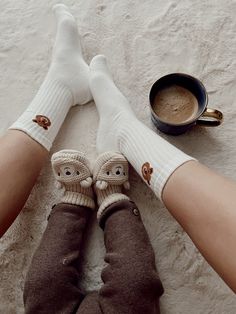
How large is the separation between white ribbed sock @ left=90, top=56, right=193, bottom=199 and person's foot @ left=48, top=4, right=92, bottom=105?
0.03 metres

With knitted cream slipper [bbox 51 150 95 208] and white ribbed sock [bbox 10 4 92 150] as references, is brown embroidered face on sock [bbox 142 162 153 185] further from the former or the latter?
white ribbed sock [bbox 10 4 92 150]

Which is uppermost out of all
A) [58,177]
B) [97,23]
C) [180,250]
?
[97,23]

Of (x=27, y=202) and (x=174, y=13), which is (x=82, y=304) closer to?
(x=27, y=202)

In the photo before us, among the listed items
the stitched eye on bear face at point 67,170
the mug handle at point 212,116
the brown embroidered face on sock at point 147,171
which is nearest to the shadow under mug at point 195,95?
the mug handle at point 212,116

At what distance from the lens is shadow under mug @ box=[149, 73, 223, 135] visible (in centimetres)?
85

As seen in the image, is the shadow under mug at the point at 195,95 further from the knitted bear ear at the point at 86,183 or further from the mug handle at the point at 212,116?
the knitted bear ear at the point at 86,183

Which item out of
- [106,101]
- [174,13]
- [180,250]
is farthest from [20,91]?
[180,250]

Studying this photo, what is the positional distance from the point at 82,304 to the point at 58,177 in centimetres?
27

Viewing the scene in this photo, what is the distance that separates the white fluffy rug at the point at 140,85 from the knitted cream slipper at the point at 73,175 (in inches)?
3.0

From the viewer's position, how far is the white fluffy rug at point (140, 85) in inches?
33.8

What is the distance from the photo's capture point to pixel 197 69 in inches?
38.9

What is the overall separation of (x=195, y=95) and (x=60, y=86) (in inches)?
12.5

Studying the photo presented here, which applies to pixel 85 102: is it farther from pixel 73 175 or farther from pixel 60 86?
pixel 73 175

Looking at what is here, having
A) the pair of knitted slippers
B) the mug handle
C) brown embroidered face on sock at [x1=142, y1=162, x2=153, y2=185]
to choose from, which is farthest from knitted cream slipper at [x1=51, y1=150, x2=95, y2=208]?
the mug handle
